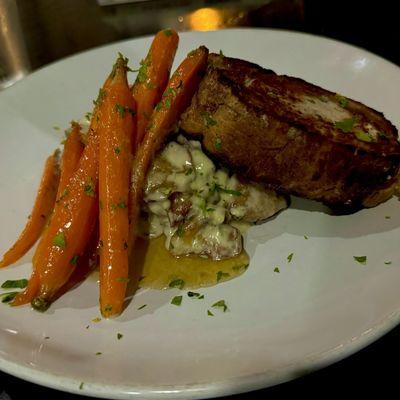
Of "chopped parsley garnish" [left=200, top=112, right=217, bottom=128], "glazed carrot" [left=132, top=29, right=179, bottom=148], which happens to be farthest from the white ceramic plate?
"glazed carrot" [left=132, top=29, right=179, bottom=148]

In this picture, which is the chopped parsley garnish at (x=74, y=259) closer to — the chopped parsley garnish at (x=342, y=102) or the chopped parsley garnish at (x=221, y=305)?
the chopped parsley garnish at (x=221, y=305)

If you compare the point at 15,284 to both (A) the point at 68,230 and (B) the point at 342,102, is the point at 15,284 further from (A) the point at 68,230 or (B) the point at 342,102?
(B) the point at 342,102

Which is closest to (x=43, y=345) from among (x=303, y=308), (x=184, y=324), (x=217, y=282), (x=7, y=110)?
(x=184, y=324)

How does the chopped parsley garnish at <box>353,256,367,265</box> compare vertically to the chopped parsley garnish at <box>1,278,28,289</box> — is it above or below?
above

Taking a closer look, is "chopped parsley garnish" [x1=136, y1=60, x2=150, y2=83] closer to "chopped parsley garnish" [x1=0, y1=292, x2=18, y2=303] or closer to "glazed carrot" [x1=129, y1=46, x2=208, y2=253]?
"glazed carrot" [x1=129, y1=46, x2=208, y2=253]

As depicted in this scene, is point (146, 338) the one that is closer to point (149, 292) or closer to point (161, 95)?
point (149, 292)

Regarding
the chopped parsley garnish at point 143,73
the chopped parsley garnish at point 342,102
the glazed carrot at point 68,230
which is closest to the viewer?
the glazed carrot at point 68,230

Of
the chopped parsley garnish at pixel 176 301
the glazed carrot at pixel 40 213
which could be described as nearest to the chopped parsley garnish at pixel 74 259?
the glazed carrot at pixel 40 213
